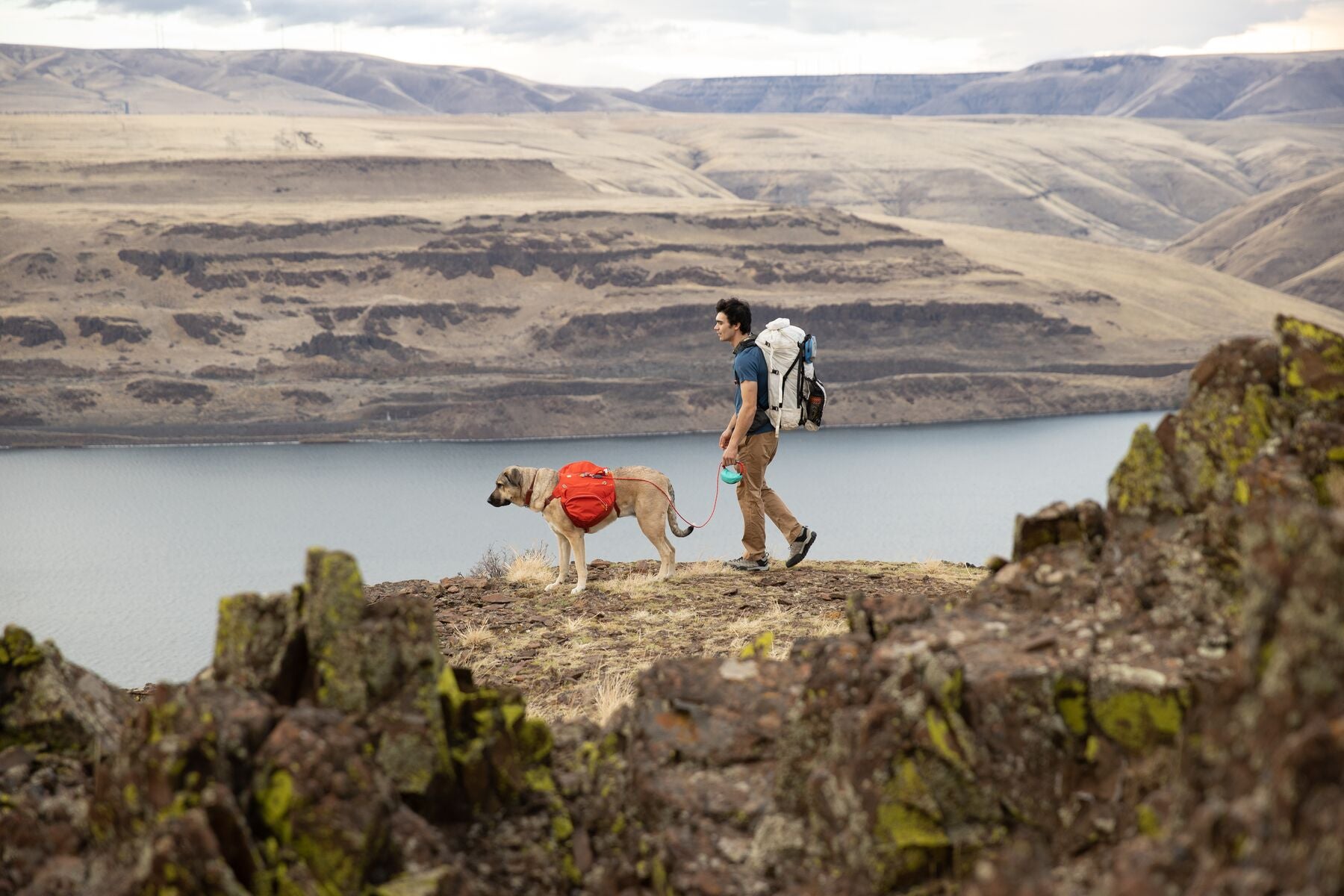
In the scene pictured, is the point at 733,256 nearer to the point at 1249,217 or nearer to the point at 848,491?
the point at 848,491

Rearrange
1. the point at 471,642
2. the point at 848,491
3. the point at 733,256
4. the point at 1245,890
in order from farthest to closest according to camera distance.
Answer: the point at 733,256 → the point at 848,491 → the point at 471,642 → the point at 1245,890

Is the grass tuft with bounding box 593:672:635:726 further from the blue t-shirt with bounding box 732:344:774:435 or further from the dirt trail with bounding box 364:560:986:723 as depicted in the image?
the blue t-shirt with bounding box 732:344:774:435

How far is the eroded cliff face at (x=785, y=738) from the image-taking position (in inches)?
177

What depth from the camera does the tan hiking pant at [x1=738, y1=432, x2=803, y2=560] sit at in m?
11.9

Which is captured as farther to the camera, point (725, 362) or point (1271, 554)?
point (725, 362)

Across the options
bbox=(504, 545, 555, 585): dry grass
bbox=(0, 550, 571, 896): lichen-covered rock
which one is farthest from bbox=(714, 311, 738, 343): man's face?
bbox=(0, 550, 571, 896): lichen-covered rock

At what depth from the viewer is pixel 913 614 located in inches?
224

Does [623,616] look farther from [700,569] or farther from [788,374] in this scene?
[788,374]

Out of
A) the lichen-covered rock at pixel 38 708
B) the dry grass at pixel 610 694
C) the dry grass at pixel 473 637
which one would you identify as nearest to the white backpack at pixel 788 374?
the dry grass at pixel 473 637

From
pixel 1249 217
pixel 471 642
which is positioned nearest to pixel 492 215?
pixel 1249 217

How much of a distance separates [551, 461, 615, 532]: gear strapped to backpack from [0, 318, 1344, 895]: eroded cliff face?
619 cm

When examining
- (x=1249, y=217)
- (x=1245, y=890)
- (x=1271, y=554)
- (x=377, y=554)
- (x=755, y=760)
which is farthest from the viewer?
(x=1249, y=217)

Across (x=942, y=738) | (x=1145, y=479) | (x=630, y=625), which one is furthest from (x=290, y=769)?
(x=630, y=625)

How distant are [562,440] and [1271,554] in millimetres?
76460
